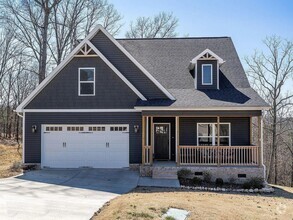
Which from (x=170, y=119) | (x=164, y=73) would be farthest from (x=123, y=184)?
(x=164, y=73)

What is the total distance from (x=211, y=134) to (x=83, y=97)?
23.5 feet

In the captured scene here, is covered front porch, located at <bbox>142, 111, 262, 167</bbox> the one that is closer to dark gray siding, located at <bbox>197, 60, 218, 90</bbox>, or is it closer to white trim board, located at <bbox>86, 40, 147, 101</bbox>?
white trim board, located at <bbox>86, 40, 147, 101</bbox>

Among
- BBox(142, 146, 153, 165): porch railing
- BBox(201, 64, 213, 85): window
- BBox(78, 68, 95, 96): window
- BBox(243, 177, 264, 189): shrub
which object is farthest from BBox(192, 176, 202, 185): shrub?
BBox(78, 68, 95, 96): window

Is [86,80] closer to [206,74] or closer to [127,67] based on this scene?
[127,67]

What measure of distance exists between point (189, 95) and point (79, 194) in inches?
330

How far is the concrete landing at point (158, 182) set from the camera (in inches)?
516

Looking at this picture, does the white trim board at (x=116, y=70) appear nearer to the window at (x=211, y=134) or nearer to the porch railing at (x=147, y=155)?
the porch railing at (x=147, y=155)

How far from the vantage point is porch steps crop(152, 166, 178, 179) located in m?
14.7

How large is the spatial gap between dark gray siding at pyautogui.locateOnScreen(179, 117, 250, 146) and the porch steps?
2697mm

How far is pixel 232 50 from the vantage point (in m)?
20.1

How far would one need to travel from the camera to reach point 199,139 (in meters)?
17.2

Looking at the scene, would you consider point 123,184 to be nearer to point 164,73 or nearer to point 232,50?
point 164,73

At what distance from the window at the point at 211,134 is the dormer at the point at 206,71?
2.18m

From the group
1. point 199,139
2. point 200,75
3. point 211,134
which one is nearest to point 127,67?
point 200,75
